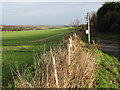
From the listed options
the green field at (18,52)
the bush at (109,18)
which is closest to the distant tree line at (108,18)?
the bush at (109,18)

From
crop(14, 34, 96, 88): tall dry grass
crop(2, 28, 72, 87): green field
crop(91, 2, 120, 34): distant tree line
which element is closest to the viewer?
crop(14, 34, 96, 88): tall dry grass

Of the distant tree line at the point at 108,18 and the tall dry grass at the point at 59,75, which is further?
the distant tree line at the point at 108,18

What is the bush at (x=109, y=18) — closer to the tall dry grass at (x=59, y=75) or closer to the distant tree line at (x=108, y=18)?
the distant tree line at (x=108, y=18)

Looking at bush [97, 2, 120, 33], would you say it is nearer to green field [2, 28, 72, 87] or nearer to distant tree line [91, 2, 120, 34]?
distant tree line [91, 2, 120, 34]

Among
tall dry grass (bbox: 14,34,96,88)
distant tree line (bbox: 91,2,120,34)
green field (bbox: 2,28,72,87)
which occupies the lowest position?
green field (bbox: 2,28,72,87)

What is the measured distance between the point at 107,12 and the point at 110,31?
2758mm

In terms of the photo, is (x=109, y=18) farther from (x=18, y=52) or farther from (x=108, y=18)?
(x=18, y=52)

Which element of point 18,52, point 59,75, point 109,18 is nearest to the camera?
point 59,75

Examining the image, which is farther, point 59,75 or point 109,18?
point 109,18

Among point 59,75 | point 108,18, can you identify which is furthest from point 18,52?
point 108,18

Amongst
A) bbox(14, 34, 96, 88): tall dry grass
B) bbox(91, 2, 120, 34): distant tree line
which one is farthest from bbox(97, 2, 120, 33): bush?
bbox(14, 34, 96, 88): tall dry grass

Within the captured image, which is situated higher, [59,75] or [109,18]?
[109,18]

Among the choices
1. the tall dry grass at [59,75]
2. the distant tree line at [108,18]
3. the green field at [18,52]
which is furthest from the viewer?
the distant tree line at [108,18]

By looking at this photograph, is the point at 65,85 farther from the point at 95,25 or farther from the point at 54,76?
→ the point at 95,25
